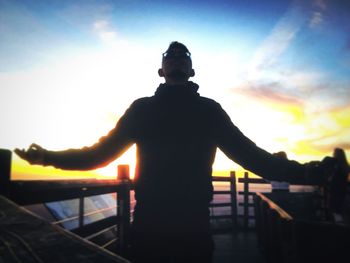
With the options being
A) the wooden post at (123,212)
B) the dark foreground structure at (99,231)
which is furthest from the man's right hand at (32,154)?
the wooden post at (123,212)

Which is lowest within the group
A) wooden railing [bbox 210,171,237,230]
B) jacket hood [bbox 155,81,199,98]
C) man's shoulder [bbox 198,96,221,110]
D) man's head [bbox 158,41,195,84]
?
wooden railing [bbox 210,171,237,230]

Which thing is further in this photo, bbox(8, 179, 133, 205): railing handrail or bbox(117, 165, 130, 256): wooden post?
bbox(117, 165, 130, 256): wooden post

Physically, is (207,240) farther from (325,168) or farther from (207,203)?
(325,168)

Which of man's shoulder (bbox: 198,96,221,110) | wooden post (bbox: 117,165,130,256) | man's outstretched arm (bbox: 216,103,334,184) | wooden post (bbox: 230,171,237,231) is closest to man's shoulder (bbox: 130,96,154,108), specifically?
man's shoulder (bbox: 198,96,221,110)

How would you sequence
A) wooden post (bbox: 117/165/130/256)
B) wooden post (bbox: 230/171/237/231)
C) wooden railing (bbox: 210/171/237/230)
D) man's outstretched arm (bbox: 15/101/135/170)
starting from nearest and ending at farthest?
1. man's outstretched arm (bbox: 15/101/135/170)
2. wooden post (bbox: 117/165/130/256)
3. wooden railing (bbox: 210/171/237/230)
4. wooden post (bbox: 230/171/237/231)

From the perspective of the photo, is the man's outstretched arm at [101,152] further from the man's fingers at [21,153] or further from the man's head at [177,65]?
the man's head at [177,65]

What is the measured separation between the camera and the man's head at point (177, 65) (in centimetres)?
221

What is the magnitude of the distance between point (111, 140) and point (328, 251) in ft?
6.71

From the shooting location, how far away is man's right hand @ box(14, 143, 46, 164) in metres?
1.90

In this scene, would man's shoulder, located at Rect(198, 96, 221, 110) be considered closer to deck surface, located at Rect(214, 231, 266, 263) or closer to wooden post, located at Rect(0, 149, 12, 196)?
wooden post, located at Rect(0, 149, 12, 196)

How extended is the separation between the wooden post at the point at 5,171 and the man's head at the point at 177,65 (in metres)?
1.47

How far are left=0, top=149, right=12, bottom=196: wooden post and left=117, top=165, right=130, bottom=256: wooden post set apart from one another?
→ 8.73 feet

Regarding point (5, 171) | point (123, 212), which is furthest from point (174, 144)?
point (123, 212)

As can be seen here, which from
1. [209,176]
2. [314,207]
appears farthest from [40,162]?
[314,207]
